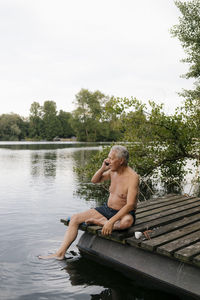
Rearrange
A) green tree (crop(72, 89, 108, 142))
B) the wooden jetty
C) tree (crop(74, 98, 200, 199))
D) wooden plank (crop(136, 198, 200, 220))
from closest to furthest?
1. the wooden jetty
2. wooden plank (crop(136, 198, 200, 220))
3. tree (crop(74, 98, 200, 199))
4. green tree (crop(72, 89, 108, 142))

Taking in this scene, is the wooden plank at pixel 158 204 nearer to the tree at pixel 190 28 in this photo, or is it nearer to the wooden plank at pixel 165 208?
the wooden plank at pixel 165 208

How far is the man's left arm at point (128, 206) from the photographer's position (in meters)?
4.73

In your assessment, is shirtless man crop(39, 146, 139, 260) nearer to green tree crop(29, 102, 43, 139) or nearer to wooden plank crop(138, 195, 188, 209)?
wooden plank crop(138, 195, 188, 209)

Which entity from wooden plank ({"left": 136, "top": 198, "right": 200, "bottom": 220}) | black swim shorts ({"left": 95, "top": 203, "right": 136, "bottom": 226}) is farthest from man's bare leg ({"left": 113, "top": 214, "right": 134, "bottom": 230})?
wooden plank ({"left": 136, "top": 198, "right": 200, "bottom": 220})

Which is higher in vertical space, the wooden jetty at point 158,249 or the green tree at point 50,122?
the green tree at point 50,122

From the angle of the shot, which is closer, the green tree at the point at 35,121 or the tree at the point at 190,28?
the tree at the point at 190,28

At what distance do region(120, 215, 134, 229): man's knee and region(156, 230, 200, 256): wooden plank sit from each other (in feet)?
2.32

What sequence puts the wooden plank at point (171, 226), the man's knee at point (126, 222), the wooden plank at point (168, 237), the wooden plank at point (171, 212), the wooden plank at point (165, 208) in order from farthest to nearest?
1. the wooden plank at point (165, 208)
2. the wooden plank at point (171, 212)
3. the wooden plank at point (171, 226)
4. the man's knee at point (126, 222)
5. the wooden plank at point (168, 237)

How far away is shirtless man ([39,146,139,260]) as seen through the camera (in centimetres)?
477

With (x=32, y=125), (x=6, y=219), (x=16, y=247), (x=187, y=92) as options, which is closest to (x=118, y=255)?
(x=16, y=247)

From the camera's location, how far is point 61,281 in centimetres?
467

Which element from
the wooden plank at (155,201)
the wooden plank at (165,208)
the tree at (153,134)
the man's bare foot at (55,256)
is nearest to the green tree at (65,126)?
the tree at (153,134)

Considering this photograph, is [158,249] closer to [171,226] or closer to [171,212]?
[171,226]

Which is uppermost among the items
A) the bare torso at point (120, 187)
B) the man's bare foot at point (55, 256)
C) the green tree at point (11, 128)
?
the green tree at point (11, 128)
